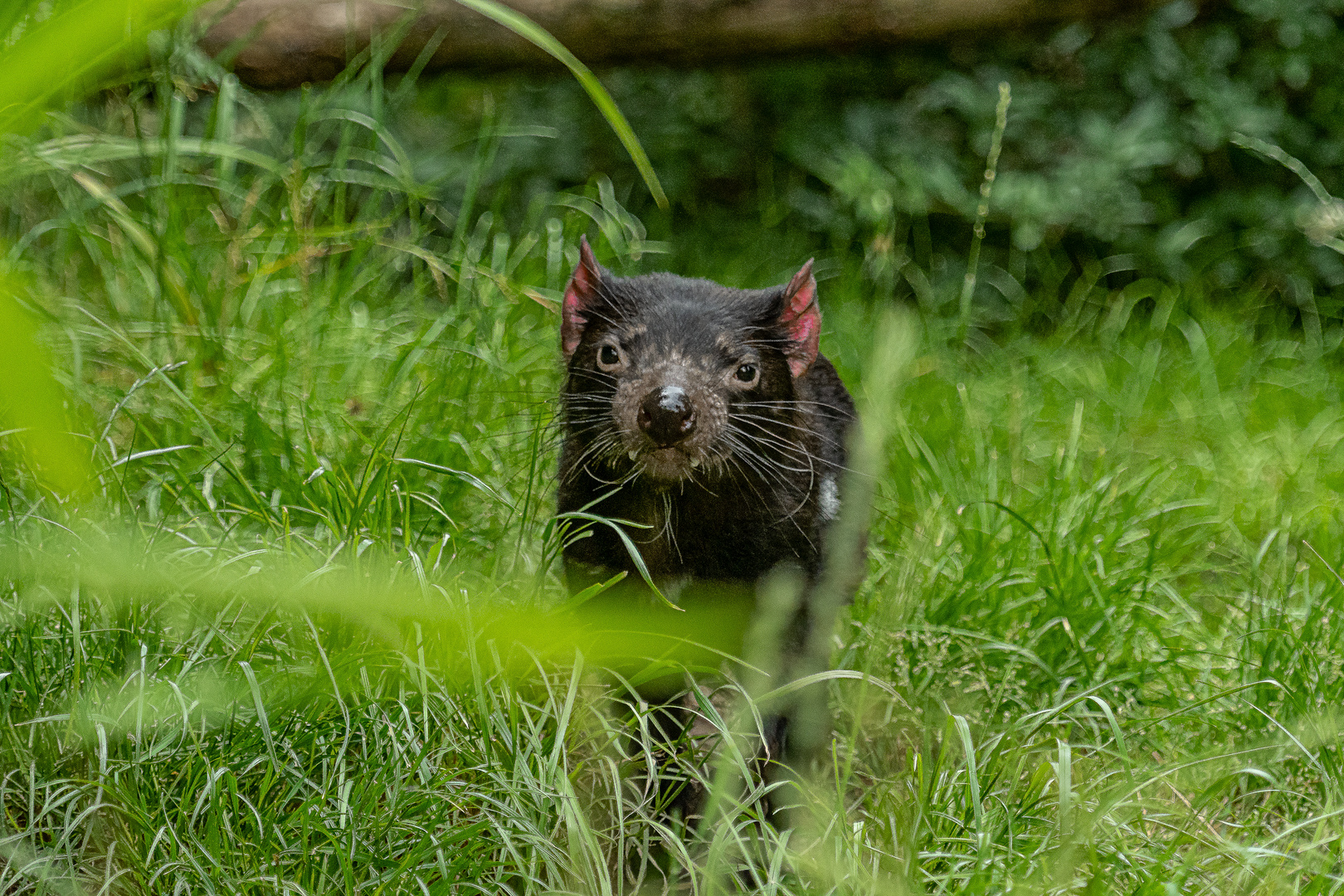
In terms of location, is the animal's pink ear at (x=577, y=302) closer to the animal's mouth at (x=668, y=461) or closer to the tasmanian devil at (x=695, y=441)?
the tasmanian devil at (x=695, y=441)

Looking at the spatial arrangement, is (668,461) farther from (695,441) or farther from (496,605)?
(496,605)

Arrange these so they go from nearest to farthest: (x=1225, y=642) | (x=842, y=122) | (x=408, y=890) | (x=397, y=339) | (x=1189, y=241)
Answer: (x=408, y=890) < (x=1225, y=642) < (x=397, y=339) < (x=1189, y=241) < (x=842, y=122)

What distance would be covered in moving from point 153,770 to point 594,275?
1257mm

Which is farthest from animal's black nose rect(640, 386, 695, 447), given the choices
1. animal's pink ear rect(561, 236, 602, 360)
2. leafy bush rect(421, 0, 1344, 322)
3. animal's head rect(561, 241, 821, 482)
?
leafy bush rect(421, 0, 1344, 322)

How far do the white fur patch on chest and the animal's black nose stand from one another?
55 cm

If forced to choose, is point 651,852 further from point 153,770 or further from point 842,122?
point 842,122

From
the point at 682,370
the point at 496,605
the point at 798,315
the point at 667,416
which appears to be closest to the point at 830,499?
the point at 798,315

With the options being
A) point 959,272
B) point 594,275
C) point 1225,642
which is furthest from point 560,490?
point 959,272

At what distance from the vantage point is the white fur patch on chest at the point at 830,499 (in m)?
2.78

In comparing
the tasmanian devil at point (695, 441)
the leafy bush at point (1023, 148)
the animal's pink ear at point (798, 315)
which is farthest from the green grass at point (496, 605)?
the leafy bush at point (1023, 148)

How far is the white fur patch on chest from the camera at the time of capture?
278 cm

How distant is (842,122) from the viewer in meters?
5.90

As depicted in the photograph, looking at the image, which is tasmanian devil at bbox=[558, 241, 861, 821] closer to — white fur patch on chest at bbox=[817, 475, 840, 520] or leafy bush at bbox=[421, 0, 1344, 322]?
white fur patch on chest at bbox=[817, 475, 840, 520]

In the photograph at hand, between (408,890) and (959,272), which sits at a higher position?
(959,272)
